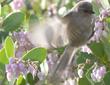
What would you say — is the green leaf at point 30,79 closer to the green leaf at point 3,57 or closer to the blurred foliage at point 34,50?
the blurred foliage at point 34,50

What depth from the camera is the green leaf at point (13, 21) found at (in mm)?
1866

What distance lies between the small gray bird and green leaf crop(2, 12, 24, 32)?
0.74 feet

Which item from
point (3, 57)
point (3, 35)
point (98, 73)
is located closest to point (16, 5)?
point (3, 35)

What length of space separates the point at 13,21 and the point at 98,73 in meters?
0.44

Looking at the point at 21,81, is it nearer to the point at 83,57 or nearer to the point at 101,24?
the point at 83,57

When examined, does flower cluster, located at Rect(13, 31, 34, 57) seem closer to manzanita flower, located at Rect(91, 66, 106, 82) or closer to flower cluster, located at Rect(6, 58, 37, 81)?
flower cluster, located at Rect(6, 58, 37, 81)

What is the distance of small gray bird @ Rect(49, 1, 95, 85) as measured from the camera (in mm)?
1717

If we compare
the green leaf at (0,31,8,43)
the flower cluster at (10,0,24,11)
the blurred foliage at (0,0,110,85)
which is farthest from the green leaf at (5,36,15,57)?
the flower cluster at (10,0,24,11)

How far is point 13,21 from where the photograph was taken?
189cm

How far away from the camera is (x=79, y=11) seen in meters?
1.80

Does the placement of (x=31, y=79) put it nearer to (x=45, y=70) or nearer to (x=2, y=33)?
(x=45, y=70)

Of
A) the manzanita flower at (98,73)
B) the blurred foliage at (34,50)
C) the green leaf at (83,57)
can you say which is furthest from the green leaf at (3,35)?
the manzanita flower at (98,73)

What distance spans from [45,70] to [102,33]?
288mm

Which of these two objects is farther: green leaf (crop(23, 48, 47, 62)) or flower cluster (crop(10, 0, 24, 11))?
flower cluster (crop(10, 0, 24, 11))
